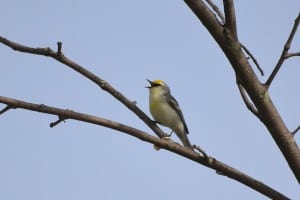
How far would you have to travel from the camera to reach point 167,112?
895 centimetres

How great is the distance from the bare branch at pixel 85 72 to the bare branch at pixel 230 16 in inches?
41.9

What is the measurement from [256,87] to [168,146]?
0.63m

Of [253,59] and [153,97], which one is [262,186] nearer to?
[253,59]

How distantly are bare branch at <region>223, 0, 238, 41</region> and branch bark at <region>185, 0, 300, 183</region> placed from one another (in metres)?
0.02

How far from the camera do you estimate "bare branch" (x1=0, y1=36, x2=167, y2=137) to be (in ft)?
8.84

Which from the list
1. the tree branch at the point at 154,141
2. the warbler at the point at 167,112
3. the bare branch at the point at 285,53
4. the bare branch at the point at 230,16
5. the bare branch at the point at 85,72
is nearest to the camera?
the bare branch at the point at 230,16

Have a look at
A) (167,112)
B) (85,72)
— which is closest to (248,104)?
(85,72)

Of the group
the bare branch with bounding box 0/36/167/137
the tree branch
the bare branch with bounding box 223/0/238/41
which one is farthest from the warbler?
the bare branch with bounding box 223/0/238/41

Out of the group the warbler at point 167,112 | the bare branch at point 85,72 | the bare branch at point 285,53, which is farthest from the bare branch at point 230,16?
the warbler at point 167,112

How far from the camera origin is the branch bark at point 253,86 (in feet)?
6.64

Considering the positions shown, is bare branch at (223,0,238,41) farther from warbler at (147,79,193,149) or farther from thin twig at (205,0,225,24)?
warbler at (147,79,193,149)

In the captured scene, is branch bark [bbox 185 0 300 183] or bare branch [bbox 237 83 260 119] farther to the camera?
bare branch [bbox 237 83 260 119]

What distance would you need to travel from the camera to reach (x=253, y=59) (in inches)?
102

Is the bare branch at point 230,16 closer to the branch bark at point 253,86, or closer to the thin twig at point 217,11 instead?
the branch bark at point 253,86
